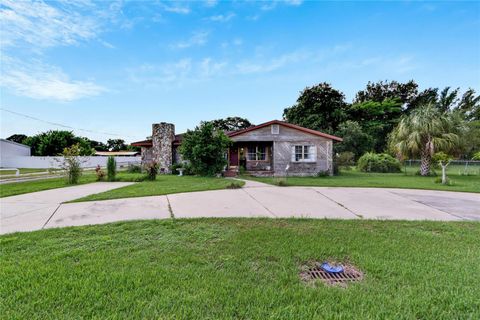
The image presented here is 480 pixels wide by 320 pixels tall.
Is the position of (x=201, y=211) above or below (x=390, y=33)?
below

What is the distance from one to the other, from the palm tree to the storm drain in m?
17.3

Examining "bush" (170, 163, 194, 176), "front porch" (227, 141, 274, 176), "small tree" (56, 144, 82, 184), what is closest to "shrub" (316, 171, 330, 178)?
"front porch" (227, 141, 274, 176)

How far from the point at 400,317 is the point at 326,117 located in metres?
32.6

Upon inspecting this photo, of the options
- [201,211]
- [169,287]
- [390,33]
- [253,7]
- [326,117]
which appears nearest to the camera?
[169,287]

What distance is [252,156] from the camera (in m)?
17.2

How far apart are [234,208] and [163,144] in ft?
45.2

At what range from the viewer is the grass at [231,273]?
6.20ft

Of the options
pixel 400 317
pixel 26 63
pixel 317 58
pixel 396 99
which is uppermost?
pixel 396 99

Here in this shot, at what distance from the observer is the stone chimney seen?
1770 centimetres

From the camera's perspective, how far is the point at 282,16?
11.1 m

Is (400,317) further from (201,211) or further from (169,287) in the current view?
(201,211)

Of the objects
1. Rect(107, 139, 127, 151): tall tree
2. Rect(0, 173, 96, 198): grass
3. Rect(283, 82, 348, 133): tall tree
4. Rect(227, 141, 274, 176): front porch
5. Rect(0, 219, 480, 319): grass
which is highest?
Rect(283, 82, 348, 133): tall tree

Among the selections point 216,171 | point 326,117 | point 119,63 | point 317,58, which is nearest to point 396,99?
point 326,117

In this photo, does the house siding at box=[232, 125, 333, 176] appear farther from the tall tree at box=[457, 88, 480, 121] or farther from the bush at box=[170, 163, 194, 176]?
the tall tree at box=[457, 88, 480, 121]
